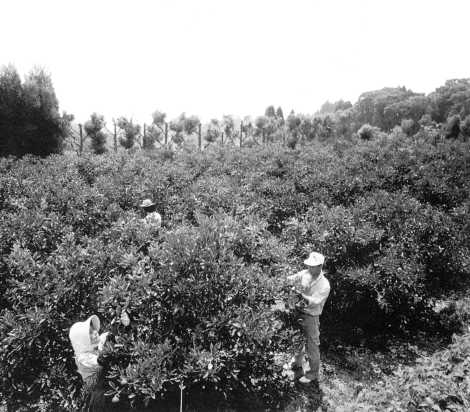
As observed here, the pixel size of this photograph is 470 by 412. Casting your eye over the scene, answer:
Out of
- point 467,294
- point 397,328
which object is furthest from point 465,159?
point 397,328

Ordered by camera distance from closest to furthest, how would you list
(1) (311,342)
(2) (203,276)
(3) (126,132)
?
(2) (203,276), (1) (311,342), (3) (126,132)

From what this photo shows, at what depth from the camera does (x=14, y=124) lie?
71.2 feet

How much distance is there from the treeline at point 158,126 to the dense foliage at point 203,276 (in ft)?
38.3

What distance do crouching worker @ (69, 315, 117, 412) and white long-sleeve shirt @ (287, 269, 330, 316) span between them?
2.62 metres

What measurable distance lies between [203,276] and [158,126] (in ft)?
119

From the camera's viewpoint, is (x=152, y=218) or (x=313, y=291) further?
(x=152, y=218)

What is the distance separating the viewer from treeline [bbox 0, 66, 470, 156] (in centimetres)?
2172

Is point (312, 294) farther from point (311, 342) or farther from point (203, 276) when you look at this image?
point (203, 276)

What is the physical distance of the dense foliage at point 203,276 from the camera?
4621 mm

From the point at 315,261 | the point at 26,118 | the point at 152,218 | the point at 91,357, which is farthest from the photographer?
the point at 26,118

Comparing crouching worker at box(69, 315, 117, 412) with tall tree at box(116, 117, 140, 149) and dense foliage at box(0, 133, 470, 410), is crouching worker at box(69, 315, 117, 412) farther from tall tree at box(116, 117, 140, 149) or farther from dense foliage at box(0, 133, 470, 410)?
tall tree at box(116, 117, 140, 149)

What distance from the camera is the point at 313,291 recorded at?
5.31 metres

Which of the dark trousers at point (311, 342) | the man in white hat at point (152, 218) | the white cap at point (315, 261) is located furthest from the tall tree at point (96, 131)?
the dark trousers at point (311, 342)

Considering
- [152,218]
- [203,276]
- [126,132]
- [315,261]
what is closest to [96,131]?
[126,132]
